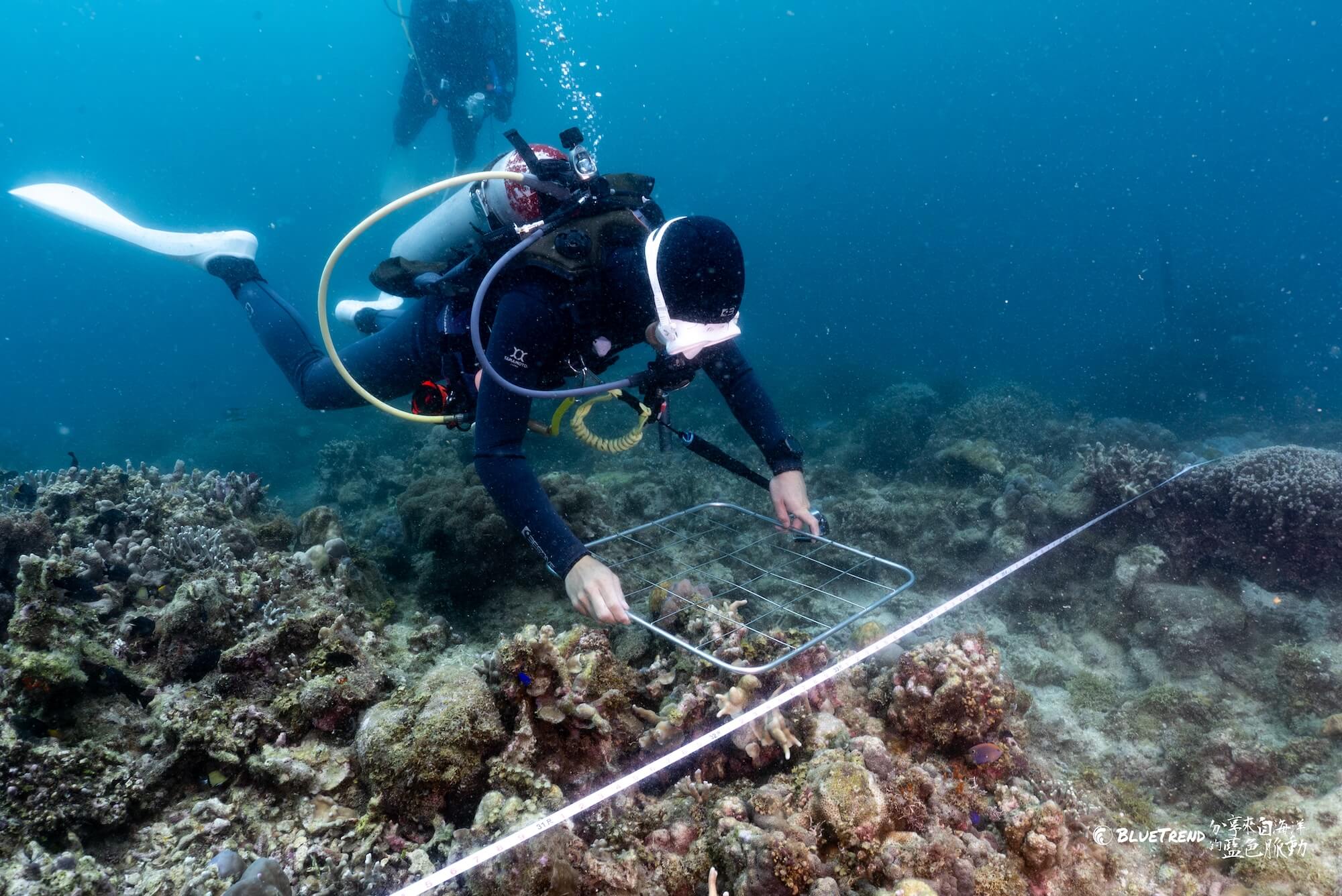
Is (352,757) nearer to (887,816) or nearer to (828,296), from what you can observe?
(887,816)

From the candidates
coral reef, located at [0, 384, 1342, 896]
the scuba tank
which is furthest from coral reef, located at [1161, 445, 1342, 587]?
the scuba tank

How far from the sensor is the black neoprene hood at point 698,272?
2.88 m

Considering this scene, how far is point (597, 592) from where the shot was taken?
2764mm

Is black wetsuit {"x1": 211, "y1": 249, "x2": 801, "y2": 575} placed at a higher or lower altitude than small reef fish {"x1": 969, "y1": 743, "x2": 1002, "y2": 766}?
higher

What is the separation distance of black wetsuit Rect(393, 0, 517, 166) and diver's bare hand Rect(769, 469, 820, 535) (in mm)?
16177

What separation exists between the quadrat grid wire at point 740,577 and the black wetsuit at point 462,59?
14.9 meters

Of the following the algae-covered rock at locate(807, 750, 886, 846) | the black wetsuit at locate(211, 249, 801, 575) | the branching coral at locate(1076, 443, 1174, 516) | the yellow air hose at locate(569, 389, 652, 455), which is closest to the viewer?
the algae-covered rock at locate(807, 750, 886, 846)

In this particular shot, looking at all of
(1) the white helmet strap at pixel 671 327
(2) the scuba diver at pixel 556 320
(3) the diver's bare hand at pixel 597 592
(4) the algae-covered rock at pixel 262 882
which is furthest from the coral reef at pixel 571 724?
(1) the white helmet strap at pixel 671 327

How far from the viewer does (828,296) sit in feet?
202

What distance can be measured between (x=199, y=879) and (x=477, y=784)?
93 centimetres

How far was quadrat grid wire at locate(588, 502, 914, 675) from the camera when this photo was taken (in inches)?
132

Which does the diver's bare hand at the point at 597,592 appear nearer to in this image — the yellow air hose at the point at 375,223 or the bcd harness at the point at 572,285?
the bcd harness at the point at 572,285

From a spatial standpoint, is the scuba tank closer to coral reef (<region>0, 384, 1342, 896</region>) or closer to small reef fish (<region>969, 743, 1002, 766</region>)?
coral reef (<region>0, 384, 1342, 896</region>)

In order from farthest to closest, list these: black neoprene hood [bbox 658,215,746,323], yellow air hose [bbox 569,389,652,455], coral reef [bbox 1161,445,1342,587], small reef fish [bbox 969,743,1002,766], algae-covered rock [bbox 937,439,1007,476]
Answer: algae-covered rock [bbox 937,439,1007,476] → coral reef [bbox 1161,445,1342,587] → yellow air hose [bbox 569,389,652,455] → black neoprene hood [bbox 658,215,746,323] → small reef fish [bbox 969,743,1002,766]
